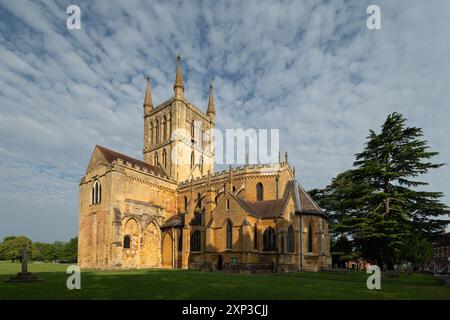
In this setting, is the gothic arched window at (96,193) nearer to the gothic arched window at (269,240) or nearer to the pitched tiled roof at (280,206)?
the pitched tiled roof at (280,206)

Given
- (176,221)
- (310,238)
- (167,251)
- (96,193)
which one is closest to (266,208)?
(310,238)

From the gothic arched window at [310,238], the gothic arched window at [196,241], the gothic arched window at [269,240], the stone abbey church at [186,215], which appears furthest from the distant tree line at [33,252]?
the gothic arched window at [310,238]

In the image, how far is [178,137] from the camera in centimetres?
5069

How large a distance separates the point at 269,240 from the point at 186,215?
11.8m

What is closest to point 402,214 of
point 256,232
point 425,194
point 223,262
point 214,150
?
point 425,194

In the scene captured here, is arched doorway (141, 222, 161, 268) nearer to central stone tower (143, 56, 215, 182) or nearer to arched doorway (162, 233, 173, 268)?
arched doorway (162, 233, 173, 268)

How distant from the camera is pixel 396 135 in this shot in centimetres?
3183

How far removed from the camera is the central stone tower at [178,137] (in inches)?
1997

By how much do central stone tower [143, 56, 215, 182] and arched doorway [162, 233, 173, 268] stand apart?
412 inches

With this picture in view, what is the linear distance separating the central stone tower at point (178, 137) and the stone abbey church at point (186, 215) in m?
0.18

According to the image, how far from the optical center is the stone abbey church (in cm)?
3141

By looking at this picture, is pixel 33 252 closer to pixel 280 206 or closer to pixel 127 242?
pixel 127 242

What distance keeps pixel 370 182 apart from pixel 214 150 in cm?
3322
